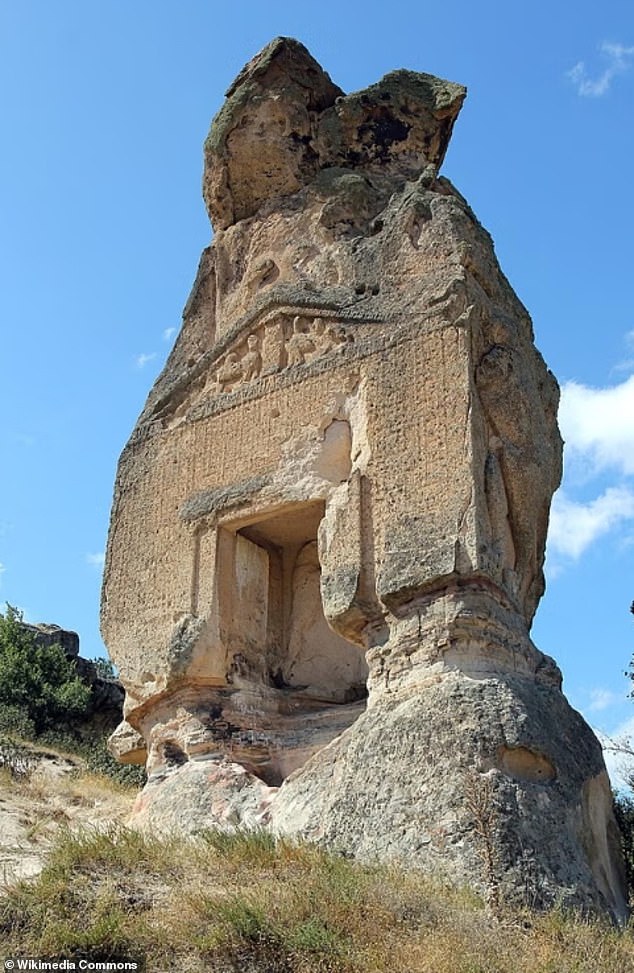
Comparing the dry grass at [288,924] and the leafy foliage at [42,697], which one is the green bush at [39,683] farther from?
the dry grass at [288,924]

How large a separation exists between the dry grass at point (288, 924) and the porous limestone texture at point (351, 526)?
505mm

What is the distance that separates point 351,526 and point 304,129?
465cm

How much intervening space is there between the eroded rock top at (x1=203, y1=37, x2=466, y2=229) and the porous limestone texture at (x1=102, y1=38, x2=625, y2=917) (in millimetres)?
23

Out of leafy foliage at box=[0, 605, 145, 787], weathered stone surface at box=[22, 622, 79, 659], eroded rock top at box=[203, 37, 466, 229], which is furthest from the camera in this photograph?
weathered stone surface at box=[22, 622, 79, 659]

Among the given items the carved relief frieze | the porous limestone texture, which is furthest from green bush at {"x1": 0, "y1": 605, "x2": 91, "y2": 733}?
the carved relief frieze

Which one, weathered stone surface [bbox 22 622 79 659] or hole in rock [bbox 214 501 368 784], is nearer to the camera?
hole in rock [bbox 214 501 368 784]

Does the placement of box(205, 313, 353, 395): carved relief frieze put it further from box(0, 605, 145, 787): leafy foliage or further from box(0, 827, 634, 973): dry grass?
box(0, 605, 145, 787): leafy foliage

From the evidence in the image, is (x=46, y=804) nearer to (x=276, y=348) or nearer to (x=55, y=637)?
(x=276, y=348)

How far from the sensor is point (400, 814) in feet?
22.6

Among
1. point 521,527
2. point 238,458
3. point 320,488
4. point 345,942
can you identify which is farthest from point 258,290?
point 345,942

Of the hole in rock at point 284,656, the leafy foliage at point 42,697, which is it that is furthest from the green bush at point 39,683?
the hole in rock at point 284,656

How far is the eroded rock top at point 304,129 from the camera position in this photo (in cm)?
1102

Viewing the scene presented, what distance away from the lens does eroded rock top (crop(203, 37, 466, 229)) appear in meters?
11.0

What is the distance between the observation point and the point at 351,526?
834cm
